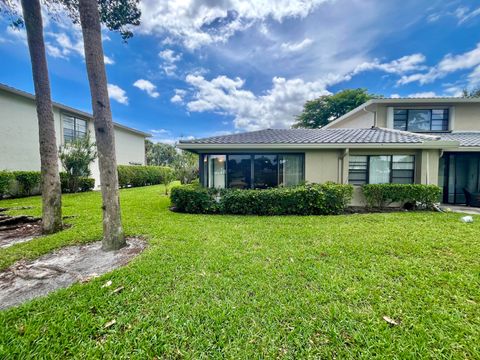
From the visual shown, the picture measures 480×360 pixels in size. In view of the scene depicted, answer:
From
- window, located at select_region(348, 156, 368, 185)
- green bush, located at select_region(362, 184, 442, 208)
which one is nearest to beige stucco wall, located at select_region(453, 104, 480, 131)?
green bush, located at select_region(362, 184, 442, 208)

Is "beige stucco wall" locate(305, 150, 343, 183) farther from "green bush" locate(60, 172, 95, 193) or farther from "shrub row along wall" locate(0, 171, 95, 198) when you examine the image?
"shrub row along wall" locate(0, 171, 95, 198)

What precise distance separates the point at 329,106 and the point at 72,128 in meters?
33.2

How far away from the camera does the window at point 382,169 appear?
9148 millimetres

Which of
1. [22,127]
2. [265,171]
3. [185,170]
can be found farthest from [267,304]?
A: [22,127]

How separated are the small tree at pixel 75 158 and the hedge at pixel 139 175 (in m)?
3.55

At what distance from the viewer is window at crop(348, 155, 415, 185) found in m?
9.15

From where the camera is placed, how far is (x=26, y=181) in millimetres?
11039

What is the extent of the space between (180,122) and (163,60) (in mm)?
12665

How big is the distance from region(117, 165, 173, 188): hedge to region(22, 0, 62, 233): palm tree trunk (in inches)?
366

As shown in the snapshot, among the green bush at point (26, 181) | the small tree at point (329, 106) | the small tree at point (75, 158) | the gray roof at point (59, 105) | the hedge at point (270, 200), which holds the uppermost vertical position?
the small tree at point (329, 106)

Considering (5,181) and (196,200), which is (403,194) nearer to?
(196,200)

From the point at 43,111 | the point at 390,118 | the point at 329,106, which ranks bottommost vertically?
the point at 43,111

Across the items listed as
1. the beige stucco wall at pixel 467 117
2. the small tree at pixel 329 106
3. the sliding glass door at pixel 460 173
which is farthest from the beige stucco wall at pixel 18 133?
the small tree at pixel 329 106

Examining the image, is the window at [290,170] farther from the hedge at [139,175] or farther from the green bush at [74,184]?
the green bush at [74,184]
